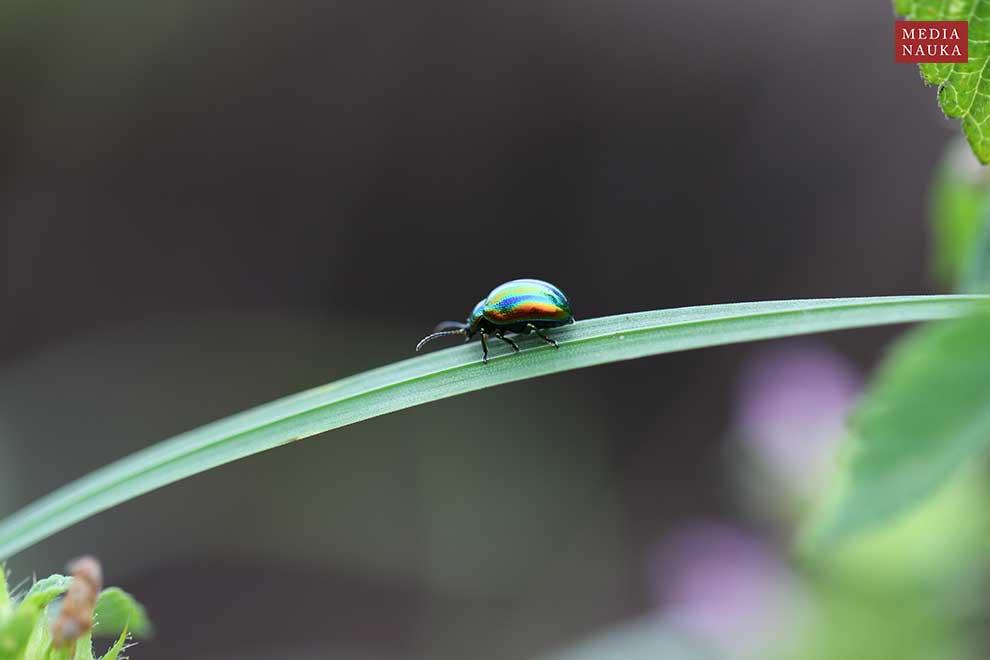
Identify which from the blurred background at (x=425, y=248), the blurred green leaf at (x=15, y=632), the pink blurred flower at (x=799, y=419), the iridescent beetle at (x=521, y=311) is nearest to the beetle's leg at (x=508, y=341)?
the iridescent beetle at (x=521, y=311)

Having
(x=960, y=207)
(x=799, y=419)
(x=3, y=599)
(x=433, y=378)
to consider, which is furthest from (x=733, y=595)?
(x=3, y=599)

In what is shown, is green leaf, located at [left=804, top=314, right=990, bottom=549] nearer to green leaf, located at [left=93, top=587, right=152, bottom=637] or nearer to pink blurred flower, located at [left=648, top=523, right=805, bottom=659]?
green leaf, located at [left=93, top=587, right=152, bottom=637]

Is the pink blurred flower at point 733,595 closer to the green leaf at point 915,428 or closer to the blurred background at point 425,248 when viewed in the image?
the green leaf at point 915,428

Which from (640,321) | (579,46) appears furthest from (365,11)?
(640,321)

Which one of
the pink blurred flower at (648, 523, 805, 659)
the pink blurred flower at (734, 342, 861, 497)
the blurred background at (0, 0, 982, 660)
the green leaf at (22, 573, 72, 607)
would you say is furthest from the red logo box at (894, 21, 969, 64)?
the blurred background at (0, 0, 982, 660)

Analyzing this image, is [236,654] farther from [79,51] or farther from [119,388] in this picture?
[79,51]

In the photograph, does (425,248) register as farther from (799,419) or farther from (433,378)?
(433,378)
